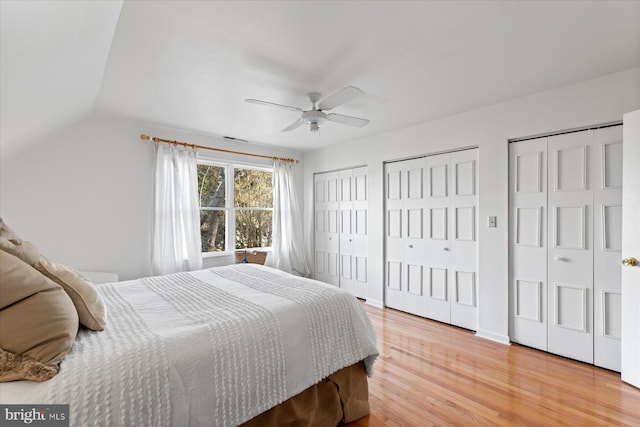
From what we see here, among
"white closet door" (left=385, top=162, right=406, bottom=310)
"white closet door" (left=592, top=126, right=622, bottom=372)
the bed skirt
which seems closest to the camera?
the bed skirt

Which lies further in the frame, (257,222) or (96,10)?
(257,222)

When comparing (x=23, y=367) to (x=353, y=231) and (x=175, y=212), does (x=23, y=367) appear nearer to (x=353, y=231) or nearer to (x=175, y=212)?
(x=175, y=212)

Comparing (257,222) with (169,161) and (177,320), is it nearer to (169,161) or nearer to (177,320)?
(169,161)

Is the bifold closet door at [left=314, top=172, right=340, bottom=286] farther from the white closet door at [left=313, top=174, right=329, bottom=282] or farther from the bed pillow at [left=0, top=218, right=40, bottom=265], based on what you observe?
the bed pillow at [left=0, top=218, right=40, bottom=265]

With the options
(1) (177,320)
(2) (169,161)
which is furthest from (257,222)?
(1) (177,320)

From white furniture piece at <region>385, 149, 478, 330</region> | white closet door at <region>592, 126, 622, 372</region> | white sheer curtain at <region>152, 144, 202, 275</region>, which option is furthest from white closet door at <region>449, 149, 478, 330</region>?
white sheer curtain at <region>152, 144, 202, 275</region>

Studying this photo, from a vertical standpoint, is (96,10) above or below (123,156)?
above

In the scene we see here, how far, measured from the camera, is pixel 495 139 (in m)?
3.03

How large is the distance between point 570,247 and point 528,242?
322mm

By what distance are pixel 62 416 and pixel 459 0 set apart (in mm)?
2551

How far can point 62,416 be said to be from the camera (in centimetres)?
93

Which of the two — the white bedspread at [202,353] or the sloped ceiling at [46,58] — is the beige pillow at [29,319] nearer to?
the white bedspread at [202,353]

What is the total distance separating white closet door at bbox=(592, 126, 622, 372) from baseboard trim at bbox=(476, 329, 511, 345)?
0.66 m

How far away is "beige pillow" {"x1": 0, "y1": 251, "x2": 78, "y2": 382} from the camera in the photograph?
3.11ft
